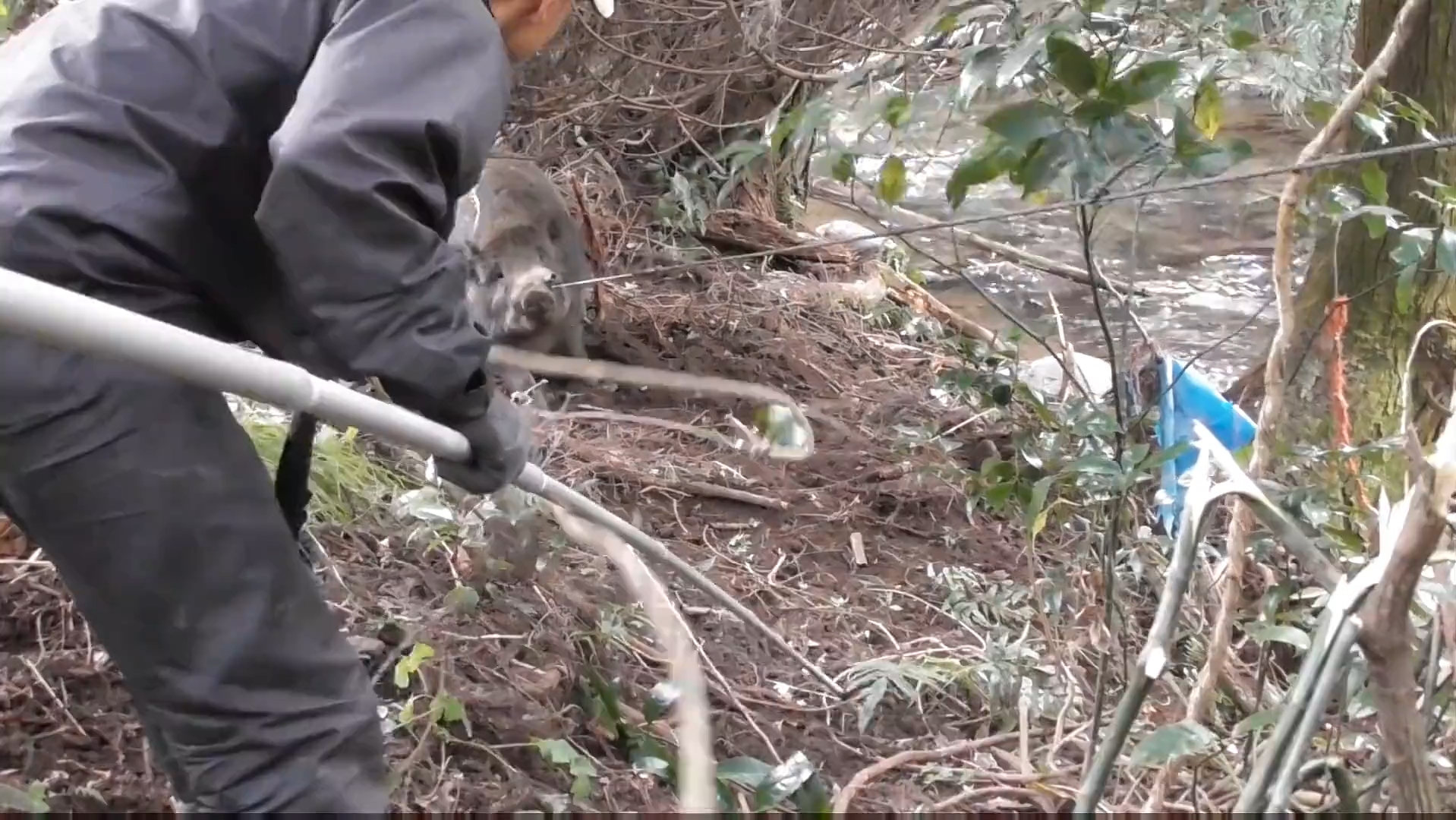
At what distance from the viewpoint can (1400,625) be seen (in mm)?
1064

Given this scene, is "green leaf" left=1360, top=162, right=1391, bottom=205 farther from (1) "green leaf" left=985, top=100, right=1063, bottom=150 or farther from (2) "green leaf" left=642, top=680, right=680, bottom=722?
(2) "green leaf" left=642, top=680, right=680, bottom=722

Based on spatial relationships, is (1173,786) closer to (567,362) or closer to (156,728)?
(567,362)

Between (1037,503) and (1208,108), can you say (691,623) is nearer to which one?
(1037,503)

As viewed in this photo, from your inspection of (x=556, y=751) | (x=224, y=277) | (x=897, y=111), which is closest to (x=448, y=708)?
(x=556, y=751)

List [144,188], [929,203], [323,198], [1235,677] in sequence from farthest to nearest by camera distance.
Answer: [929,203], [1235,677], [144,188], [323,198]

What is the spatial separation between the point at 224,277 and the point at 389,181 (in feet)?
1.15

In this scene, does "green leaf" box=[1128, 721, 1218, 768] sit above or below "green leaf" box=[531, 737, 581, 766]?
above

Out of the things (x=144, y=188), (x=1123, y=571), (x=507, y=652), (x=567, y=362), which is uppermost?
(x=144, y=188)

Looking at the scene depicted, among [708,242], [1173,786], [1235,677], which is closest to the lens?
[1173,786]

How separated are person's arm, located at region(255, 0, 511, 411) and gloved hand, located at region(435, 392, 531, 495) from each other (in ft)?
0.24

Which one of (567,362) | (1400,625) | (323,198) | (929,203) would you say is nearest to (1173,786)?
(1400,625)

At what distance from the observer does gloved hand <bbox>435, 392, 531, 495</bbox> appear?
1.59 meters

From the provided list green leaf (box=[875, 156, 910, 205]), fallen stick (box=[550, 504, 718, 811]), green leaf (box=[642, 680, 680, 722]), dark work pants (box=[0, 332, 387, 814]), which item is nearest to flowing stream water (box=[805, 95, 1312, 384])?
green leaf (box=[875, 156, 910, 205])

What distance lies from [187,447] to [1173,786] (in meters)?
1.43
